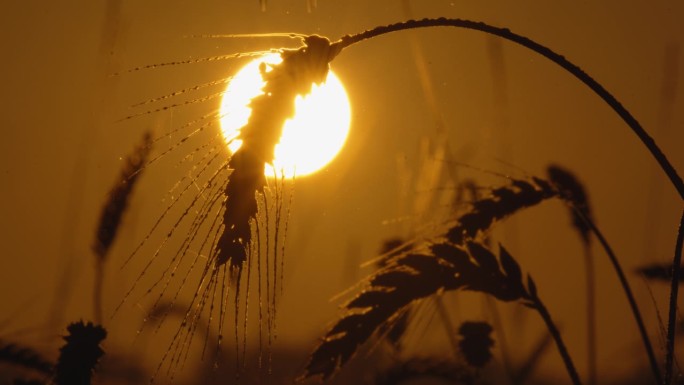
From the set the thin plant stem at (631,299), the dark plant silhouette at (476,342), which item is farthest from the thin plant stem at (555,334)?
the dark plant silhouette at (476,342)

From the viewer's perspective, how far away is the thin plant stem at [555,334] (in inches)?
61.5

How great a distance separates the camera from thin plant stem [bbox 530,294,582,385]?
1562 mm

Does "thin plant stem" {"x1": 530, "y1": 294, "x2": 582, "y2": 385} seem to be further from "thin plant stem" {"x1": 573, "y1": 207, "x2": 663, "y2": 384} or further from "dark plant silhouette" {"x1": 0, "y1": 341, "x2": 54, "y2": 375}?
"dark plant silhouette" {"x1": 0, "y1": 341, "x2": 54, "y2": 375}

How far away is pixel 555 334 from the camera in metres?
1.59

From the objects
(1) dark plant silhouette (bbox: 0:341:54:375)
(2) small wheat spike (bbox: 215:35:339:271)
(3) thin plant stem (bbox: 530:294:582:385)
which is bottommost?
(3) thin plant stem (bbox: 530:294:582:385)

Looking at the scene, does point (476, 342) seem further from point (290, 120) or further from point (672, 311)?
point (290, 120)

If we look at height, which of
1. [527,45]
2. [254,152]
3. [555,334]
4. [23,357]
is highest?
[527,45]

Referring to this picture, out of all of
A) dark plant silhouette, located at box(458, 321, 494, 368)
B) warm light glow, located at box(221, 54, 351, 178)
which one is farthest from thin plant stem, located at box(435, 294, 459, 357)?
warm light glow, located at box(221, 54, 351, 178)

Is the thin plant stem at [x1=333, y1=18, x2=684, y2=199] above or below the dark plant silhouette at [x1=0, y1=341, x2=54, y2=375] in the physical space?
above

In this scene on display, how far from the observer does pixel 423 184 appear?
7.98ft

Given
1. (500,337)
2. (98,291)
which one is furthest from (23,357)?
(500,337)

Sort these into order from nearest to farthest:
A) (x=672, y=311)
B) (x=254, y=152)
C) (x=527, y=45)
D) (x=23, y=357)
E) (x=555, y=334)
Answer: (x=254, y=152) < (x=527, y=45) < (x=672, y=311) < (x=555, y=334) < (x=23, y=357)

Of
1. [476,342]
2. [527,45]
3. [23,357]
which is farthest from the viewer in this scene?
[476,342]

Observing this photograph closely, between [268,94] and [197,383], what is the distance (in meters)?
0.94
